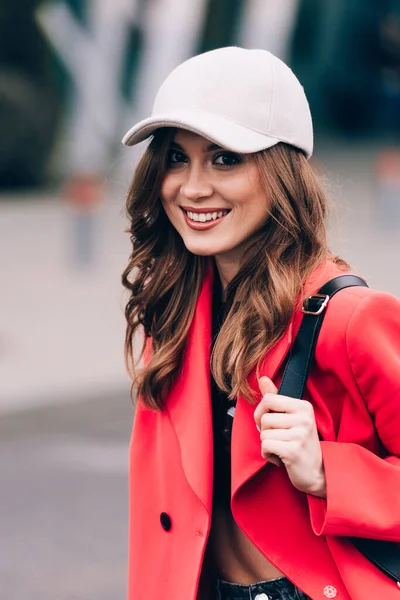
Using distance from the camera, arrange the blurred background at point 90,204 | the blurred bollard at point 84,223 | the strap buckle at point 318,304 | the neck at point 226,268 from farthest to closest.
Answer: the blurred bollard at point 84,223 < the blurred background at point 90,204 < the neck at point 226,268 < the strap buckle at point 318,304

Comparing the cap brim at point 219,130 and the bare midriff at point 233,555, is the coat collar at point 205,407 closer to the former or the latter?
the bare midriff at point 233,555

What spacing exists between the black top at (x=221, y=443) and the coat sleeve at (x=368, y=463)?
11.3 inches

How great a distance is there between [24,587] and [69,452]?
1663mm

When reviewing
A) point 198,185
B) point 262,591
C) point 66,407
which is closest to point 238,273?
point 198,185

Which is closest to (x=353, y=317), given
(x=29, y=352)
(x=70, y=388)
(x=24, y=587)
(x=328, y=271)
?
(x=328, y=271)

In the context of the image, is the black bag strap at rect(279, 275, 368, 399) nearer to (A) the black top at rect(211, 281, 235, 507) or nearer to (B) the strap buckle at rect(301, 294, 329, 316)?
(B) the strap buckle at rect(301, 294, 329, 316)

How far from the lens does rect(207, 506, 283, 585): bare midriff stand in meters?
2.47

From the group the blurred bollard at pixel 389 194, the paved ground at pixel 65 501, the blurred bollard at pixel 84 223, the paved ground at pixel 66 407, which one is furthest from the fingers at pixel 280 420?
the blurred bollard at pixel 389 194

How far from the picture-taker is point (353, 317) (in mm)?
2240

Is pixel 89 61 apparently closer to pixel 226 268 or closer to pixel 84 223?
pixel 84 223

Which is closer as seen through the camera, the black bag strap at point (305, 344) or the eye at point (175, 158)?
the black bag strap at point (305, 344)

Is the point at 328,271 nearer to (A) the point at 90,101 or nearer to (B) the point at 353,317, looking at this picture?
(B) the point at 353,317

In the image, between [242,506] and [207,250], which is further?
[207,250]

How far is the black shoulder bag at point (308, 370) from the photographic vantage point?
7.35 feet
